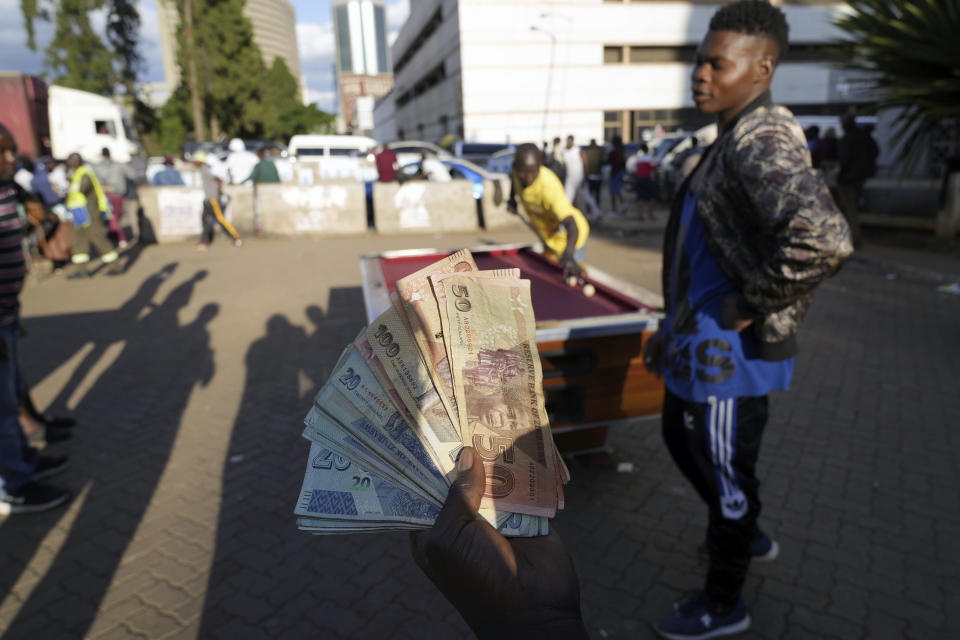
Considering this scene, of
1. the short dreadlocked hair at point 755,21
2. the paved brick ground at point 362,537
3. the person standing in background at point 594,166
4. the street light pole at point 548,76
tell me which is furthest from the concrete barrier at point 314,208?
the street light pole at point 548,76

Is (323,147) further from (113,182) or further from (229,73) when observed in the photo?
(229,73)

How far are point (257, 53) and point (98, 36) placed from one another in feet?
35.7

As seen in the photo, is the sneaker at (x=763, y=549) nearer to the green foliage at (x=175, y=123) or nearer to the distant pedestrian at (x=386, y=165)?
the distant pedestrian at (x=386, y=165)

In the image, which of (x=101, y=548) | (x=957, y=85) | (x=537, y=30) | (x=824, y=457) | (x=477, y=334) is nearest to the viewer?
(x=477, y=334)

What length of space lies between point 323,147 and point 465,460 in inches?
868

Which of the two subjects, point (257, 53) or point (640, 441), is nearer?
point (640, 441)

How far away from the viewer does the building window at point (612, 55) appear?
42281 millimetres

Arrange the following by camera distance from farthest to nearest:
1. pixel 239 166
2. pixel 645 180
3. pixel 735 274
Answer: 1. pixel 239 166
2. pixel 645 180
3. pixel 735 274

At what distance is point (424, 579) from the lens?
300cm

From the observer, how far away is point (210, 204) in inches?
485

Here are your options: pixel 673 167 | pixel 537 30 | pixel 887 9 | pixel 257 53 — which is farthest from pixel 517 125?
pixel 887 9

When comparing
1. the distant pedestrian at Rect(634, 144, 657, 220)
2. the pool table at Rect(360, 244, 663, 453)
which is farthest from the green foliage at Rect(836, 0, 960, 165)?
the pool table at Rect(360, 244, 663, 453)

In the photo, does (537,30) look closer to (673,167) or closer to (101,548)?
(673,167)

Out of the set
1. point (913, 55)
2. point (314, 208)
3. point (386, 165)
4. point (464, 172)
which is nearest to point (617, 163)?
point (464, 172)
